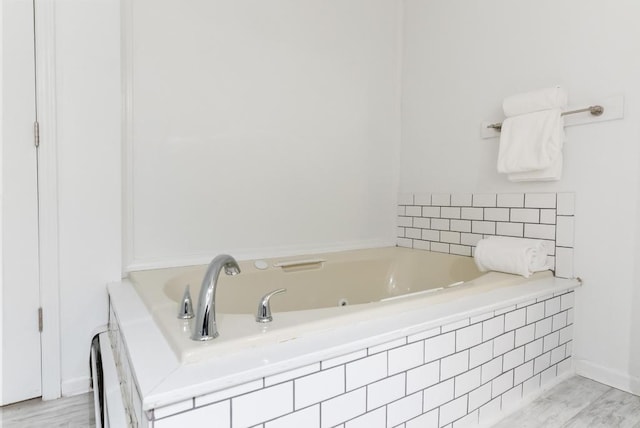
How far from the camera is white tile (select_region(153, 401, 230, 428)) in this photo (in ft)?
2.37

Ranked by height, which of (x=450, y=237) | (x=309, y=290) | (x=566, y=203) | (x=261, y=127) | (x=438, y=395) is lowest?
(x=438, y=395)

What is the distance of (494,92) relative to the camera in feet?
6.82

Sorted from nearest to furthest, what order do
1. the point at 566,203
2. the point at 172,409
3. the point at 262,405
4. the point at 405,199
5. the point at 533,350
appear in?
the point at 172,409
the point at 262,405
the point at 533,350
the point at 566,203
the point at 405,199

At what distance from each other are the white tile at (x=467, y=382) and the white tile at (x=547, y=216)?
93cm

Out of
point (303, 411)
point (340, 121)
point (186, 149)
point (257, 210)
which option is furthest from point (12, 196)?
point (340, 121)

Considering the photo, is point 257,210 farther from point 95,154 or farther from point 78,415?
point 78,415

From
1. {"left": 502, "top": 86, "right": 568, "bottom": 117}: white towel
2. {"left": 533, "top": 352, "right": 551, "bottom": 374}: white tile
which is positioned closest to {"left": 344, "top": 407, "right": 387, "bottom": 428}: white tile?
{"left": 533, "top": 352, "right": 551, "bottom": 374}: white tile

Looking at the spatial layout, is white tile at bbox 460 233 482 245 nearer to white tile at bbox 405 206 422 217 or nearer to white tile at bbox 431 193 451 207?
white tile at bbox 431 193 451 207

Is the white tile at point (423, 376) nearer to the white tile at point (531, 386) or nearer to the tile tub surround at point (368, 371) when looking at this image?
the tile tub surround at point (368, 371)

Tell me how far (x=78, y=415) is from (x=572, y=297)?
2183mm

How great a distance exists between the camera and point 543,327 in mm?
1557

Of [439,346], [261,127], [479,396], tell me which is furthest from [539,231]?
[261,127]

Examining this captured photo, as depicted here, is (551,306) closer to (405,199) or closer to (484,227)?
(484,227)

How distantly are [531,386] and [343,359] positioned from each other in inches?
40.6
